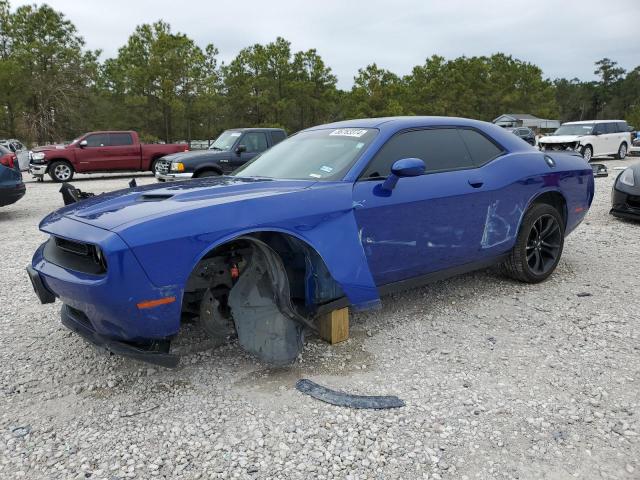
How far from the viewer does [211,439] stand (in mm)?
2410

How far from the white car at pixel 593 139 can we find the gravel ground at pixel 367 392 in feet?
54.2

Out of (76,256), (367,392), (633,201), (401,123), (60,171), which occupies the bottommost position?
(367,392)

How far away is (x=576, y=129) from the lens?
768 inches

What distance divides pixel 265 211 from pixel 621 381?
90.8 inches

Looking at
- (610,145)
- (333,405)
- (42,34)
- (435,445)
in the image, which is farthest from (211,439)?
(42,34)

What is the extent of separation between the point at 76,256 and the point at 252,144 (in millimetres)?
9152

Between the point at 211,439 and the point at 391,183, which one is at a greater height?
the point at 391,183

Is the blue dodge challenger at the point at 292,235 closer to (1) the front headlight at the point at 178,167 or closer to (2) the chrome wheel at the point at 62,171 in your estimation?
(1) the front headlight at the point at 178,167

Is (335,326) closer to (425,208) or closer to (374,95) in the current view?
(425,208)

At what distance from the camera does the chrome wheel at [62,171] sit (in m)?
16.0

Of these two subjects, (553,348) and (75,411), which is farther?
(553,348)

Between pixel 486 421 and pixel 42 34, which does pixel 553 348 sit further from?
pixel 42 34

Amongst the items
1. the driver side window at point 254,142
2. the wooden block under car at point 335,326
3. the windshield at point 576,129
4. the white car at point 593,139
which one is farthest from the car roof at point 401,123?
the windshield at point 576,129

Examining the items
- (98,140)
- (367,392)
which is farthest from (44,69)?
(367,392)
